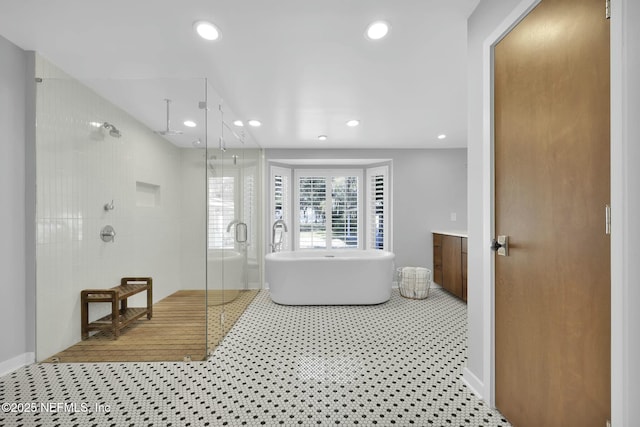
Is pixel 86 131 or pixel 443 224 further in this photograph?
pixel 443 224

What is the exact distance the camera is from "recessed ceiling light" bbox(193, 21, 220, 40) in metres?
1.73

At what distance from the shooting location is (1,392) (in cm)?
174

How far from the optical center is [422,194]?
4645 millimetres

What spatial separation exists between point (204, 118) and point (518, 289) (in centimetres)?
238

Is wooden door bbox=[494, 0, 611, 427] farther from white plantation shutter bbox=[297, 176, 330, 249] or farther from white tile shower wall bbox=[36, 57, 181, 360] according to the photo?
white plantation shutter bbox=[297, 176, 330, 249]

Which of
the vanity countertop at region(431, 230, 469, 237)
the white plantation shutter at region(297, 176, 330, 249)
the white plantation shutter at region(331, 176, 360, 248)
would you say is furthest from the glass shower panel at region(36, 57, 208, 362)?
the vanity countertop at region(431, 230, 469, 237)

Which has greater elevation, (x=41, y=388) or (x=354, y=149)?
(x=354, y=149)

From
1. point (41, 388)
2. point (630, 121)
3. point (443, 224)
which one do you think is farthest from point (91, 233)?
point (443, 224)

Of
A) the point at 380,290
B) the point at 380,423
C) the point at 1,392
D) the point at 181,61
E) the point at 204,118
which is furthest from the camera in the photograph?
the point at 380,290

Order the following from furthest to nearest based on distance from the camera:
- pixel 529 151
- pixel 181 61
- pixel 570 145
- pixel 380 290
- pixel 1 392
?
pixel 380 290 → pixel 181 61 → pixel 1 392 → pixel 529 151 → pixel 570 145

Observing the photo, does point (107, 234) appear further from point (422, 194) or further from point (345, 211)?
point (422, 194)

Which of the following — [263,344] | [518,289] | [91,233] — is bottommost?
[263,344]

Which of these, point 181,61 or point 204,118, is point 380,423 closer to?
point 204,118

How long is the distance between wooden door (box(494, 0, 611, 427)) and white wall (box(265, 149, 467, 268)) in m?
3.11
